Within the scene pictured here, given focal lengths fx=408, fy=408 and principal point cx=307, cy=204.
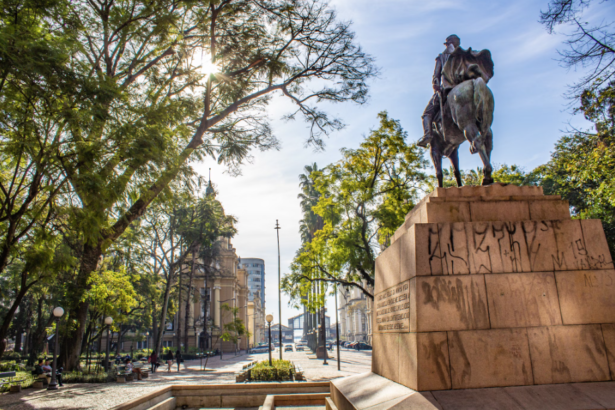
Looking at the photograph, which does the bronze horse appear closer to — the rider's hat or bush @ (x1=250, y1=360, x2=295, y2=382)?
the rider's hat

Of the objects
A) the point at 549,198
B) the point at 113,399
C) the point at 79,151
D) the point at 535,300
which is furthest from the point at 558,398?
the point at 113,399

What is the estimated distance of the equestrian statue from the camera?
6.24m

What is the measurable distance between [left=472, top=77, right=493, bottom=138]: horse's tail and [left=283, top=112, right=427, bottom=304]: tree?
46.4 ft

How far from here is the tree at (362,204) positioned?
67.7 feet

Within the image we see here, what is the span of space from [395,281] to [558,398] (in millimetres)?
2259

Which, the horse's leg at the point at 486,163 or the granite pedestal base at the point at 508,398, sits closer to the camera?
the granite pedestal base at the point at 508,398

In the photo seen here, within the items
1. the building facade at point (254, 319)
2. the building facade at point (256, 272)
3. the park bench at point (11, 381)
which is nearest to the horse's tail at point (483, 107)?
→ the park bench at point (11, 381)

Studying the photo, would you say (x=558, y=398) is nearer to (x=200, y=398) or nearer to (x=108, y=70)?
(x=200, y=398)

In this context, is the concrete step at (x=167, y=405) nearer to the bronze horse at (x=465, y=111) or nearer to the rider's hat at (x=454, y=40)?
the bronze horse at (x=465, y=111)

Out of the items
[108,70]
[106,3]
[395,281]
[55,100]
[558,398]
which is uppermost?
[106,3]

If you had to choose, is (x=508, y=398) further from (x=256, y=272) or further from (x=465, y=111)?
(x=256, y=272)

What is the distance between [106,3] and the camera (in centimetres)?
1267

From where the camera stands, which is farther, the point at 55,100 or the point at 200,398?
the point at 200,398

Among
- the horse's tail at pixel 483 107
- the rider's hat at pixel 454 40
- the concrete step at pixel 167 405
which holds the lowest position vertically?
the concrete step at pixel 167 405
